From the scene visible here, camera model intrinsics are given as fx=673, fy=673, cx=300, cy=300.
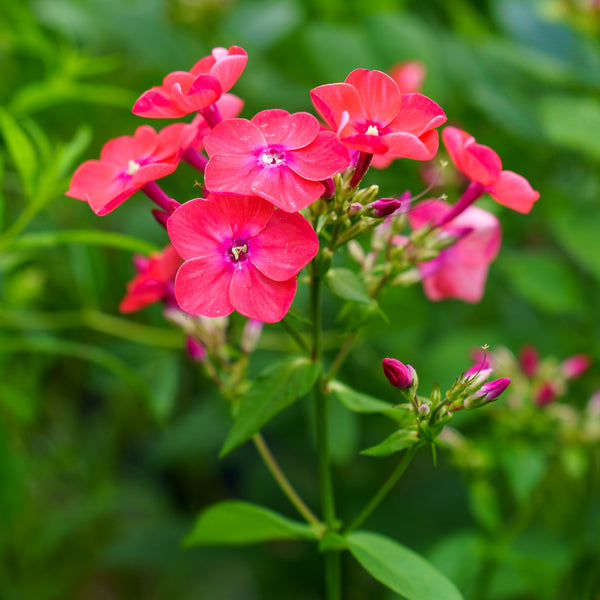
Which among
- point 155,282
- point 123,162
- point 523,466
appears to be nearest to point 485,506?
point 523,466

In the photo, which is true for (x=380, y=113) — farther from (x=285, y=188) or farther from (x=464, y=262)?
(x=464, y=262)

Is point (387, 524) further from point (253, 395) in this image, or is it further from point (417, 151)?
point (417, 151)

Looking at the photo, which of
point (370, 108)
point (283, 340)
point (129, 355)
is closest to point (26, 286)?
point (129, 355)

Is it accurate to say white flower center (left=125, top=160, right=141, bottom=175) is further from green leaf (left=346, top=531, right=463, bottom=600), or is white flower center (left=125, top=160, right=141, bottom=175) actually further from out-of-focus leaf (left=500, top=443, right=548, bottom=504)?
out-of-focus leaf (left=500, top=443, right=548, bottom=504)

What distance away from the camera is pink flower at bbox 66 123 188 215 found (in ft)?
2.07

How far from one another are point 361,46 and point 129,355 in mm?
767

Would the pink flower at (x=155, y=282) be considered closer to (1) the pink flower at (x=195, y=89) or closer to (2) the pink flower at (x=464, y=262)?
(1) the pink flower at (x=195, y=89)

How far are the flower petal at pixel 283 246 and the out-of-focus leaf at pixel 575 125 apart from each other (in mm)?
663

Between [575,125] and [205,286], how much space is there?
0.77 meters

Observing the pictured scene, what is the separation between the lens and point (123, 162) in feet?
2.28

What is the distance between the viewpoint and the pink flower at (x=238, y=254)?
1.77ft

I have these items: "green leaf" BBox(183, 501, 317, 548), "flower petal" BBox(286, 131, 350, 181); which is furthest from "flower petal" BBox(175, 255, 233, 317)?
A: "green leaf" BBox(183, 501, 317, 548)

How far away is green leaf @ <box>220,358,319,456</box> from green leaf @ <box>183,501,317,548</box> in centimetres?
10

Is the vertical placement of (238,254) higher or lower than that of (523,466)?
higher
